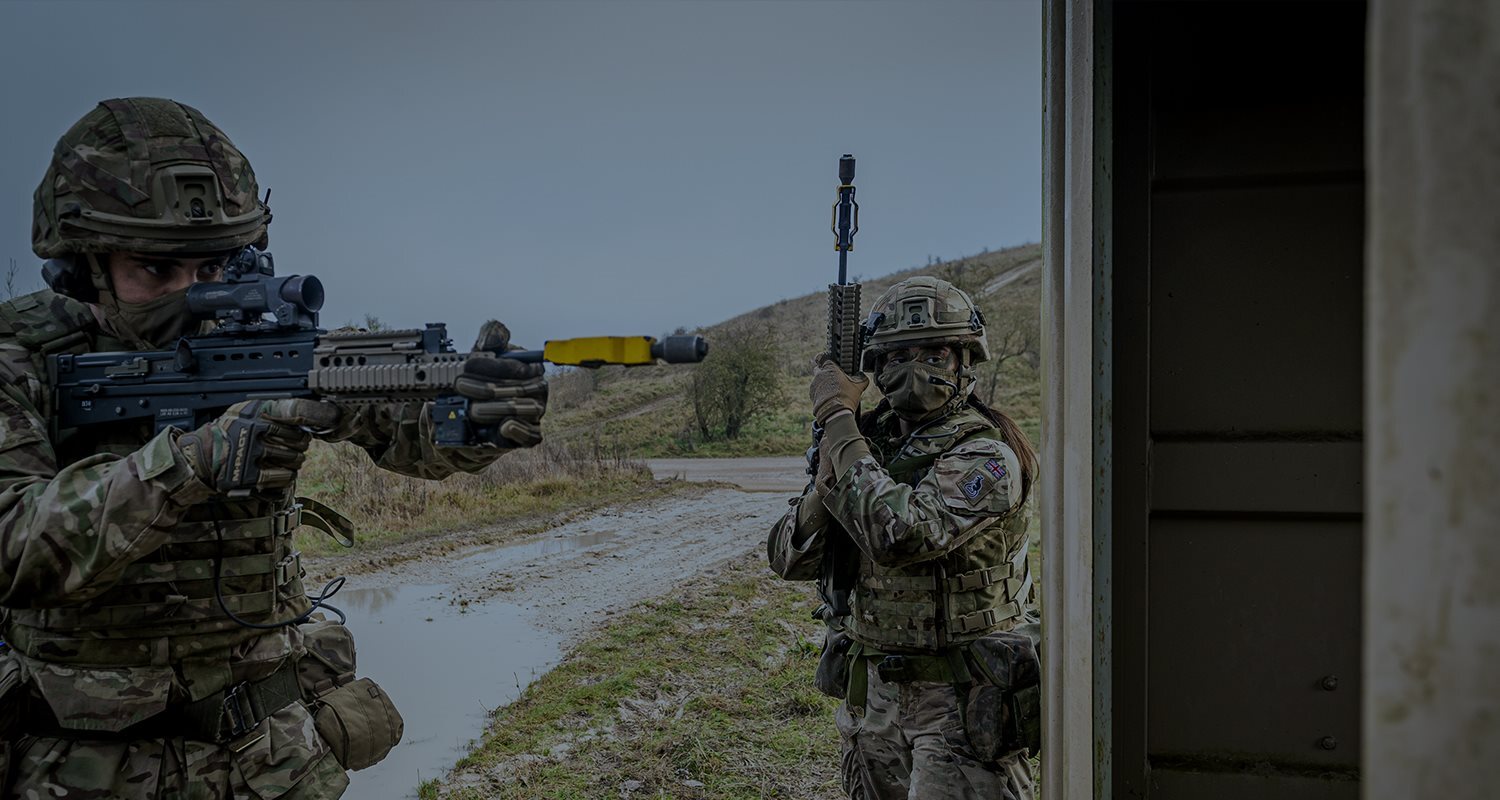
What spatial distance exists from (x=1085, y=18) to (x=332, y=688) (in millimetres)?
2786

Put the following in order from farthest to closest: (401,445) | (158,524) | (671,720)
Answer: (671,720) → (401,445) → (158,524)

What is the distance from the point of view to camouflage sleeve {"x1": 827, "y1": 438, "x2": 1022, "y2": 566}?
2672mm

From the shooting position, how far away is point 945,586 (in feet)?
9.35

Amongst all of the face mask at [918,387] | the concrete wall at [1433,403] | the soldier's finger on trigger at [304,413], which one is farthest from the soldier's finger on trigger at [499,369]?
the concrete wall at [1433,403]

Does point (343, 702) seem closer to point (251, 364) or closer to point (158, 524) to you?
point (158, 524)

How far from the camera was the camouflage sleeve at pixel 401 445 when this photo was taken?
2.45 metres

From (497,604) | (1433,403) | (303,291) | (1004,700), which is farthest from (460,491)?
(1433,403)

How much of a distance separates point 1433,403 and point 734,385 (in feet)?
73.3

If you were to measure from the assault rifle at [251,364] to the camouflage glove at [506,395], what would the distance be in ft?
0.26

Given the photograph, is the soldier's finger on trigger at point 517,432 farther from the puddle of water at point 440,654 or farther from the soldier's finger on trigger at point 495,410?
the puddle of water at point 440,654

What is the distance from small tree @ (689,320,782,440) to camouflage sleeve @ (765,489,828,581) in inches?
748

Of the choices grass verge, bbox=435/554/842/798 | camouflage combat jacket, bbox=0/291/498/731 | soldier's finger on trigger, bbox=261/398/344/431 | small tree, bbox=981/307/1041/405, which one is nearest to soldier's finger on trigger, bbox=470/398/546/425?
camouflage combat jacket, bbox=0/291/498/731

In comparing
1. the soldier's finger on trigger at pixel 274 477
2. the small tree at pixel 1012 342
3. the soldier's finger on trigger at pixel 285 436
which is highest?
the small tree at pixel 1012 342

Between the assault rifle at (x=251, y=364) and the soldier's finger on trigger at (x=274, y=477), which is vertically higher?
the assault rifle at (x=251, y=364)
